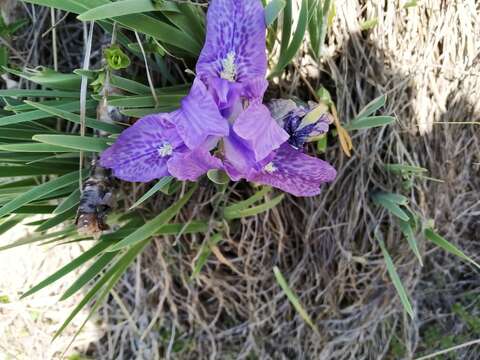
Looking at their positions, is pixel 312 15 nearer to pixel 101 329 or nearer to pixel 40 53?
pixel 40 53

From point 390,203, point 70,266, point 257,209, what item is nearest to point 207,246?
point 257,209

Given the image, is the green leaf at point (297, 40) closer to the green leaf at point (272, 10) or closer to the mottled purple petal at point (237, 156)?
the green leaf at point (272, 10)

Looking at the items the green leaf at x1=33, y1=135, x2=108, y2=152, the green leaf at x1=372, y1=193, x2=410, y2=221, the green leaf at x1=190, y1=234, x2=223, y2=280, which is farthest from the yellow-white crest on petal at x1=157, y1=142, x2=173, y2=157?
the green leaf at x1=372, y1=193, x2=410, y2=221

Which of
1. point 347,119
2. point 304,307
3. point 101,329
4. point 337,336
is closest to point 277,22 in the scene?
point 347,119

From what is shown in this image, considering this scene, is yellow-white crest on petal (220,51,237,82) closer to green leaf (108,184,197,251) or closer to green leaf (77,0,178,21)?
green leaf (77,0,178,21)

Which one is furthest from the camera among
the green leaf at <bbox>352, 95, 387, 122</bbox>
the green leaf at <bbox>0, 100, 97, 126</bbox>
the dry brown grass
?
the dry brown grass

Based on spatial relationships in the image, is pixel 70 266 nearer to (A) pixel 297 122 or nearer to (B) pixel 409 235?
(A) pixel 297 122
